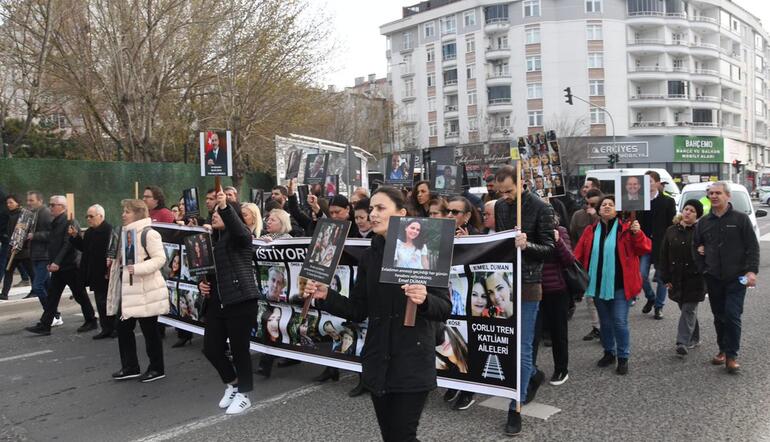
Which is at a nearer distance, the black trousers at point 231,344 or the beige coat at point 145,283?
the black trousers at point 231,344

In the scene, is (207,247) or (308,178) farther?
(308,178)

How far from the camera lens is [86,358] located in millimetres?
7453

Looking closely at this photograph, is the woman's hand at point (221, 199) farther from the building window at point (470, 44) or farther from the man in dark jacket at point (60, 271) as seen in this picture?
the building window at point (470, 44)

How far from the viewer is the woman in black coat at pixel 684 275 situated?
6.73 meters

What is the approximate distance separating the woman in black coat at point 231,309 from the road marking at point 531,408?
2074 mm

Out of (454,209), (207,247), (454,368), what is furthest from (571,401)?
(207,247)

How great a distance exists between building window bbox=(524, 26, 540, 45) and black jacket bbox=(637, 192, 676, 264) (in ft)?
178

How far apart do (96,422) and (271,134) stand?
19.4 metres

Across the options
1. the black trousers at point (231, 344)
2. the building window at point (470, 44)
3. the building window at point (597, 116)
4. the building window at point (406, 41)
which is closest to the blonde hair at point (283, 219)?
the black trousers at point (231, 344)

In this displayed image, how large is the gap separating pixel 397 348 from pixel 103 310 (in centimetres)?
643

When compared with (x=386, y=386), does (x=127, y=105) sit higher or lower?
higher

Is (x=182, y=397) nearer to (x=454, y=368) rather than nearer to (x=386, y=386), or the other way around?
(x=454, y=368)

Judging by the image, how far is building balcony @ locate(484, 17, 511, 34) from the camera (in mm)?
61250

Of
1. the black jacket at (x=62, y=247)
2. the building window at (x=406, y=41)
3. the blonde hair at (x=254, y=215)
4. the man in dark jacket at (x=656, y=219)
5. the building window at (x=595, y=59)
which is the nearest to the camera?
the blonde hair at (x=254, y=215)
